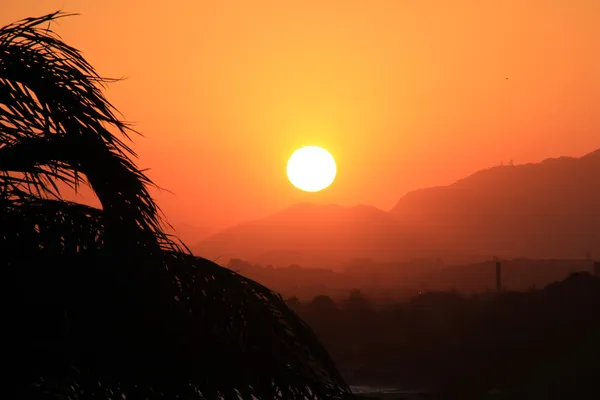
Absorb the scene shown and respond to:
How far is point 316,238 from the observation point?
17088 cm

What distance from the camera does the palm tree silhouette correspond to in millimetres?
2701

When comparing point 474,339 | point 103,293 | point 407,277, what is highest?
point 103,293

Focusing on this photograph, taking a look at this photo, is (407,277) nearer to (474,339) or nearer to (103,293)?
(474,339)

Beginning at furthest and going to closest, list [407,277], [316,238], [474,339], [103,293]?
[316,238]
[407,277]
[474,339]
[103,293]

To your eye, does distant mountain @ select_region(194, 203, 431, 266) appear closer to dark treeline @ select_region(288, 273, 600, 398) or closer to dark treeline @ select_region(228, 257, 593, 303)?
dark treeline @ select_region(228, 257, 593, 303)

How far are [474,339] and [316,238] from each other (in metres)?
114

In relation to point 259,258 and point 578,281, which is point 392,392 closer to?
point 578,281

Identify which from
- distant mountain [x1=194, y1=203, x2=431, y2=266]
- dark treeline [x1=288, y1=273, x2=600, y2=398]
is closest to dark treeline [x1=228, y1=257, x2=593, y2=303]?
dark treeline [x1=288, y1=273, x2=600, y2=398]

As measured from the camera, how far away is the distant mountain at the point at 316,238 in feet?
524

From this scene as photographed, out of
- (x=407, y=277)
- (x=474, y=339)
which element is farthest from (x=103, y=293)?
(x=407, y=277)

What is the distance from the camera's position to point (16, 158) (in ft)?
10.5

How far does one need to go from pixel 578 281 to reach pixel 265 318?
58556 millimetres

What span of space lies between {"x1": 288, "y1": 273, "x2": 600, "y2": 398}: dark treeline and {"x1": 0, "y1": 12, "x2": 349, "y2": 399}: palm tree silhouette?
51235 mm


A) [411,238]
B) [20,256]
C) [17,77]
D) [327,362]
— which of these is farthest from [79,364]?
[411,238]
